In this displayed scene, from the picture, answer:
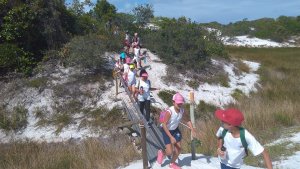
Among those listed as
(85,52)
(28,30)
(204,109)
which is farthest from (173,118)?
(28,30)

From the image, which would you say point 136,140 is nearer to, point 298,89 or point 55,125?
point 55,125

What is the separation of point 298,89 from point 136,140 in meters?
14.7

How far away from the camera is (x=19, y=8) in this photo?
20.7 meters

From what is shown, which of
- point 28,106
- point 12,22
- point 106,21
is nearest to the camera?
point 28,106

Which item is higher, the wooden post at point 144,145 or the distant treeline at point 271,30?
the distant treeline at point 271,30

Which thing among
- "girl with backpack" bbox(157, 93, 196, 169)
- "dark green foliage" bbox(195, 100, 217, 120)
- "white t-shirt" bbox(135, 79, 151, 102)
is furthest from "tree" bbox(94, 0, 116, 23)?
"girl with backpack" bbox(157, 93, 196, 169)

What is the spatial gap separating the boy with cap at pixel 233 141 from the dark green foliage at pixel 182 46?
18.6 meters

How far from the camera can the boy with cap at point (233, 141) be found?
220 inches

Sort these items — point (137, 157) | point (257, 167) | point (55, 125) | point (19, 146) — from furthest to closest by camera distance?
point (55, 125)
point (19, 146)
point (137, 157)
point (257, 167)

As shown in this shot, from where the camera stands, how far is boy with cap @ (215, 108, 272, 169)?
18.3 ft

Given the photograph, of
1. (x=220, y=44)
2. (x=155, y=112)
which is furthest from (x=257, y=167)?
(x=220, y=44)

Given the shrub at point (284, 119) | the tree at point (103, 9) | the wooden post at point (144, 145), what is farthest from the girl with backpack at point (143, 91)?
the tree at point (103, 9)

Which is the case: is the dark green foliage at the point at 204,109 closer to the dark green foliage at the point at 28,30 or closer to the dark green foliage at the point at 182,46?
the dark green foliage at the point at 182,46

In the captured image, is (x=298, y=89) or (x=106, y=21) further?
(x=106, y=21)
